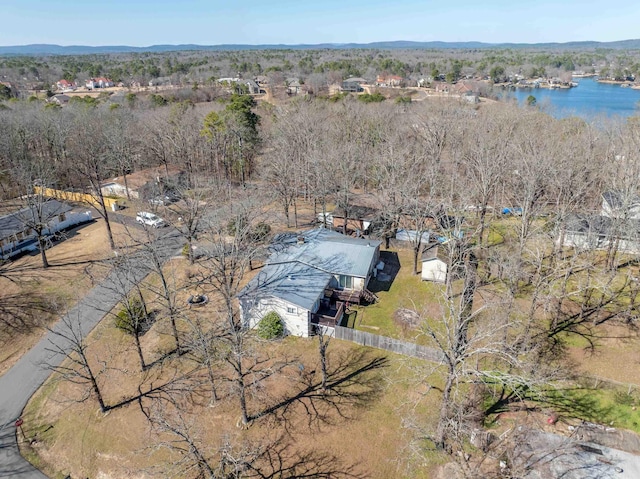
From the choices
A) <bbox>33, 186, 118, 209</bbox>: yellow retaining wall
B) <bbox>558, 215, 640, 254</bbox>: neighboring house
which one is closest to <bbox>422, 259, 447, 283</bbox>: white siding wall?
<bbox>558, 215, 640, 254</bbox>: neighboring house

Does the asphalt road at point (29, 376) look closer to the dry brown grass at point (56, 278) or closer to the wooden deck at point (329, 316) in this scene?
the dry brown grass at point (56, 278)

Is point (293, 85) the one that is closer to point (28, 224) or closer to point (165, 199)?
point (165, 199)

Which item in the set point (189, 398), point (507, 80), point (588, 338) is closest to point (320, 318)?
point (189, 398)

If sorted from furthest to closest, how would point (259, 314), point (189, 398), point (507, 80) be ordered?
1. point (507, 80)
2. point (259, 314)
3. point (189, 398)

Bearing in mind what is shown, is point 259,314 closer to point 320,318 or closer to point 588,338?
point 320,318

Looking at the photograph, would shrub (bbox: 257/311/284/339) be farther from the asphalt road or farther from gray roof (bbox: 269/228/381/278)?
the asphalt road

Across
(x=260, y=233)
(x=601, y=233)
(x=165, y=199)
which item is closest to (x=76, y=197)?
(x=165, y=199)
